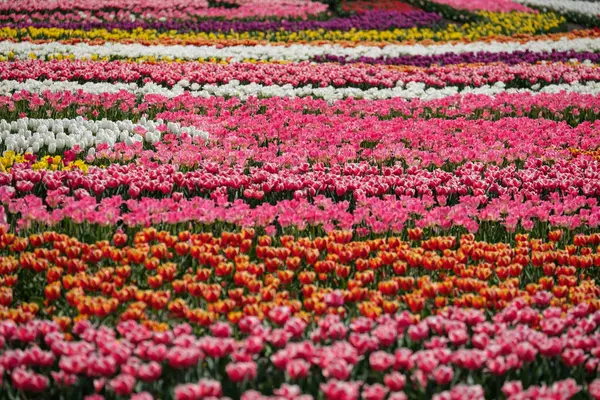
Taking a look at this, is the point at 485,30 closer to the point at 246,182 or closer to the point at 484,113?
the point at 484,113

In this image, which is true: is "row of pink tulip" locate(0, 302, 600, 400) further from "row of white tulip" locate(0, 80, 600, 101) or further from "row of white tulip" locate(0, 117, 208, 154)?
"row of white tulip" locate(0, 80, 600, 101)

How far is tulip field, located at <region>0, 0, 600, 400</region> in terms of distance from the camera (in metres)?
2.55

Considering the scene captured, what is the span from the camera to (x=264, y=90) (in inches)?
365

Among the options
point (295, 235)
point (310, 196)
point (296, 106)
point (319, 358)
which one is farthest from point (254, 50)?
point (319, 358)

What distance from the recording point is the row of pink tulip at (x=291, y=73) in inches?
379

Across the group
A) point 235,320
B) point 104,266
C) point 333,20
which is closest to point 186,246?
point 104,266

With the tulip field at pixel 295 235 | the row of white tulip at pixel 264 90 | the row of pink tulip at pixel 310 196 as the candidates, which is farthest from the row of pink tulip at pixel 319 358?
the row of white tulip at pixel 264 90

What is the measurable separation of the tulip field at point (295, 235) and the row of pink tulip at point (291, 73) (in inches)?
2.3

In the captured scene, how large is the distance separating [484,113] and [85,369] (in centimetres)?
660

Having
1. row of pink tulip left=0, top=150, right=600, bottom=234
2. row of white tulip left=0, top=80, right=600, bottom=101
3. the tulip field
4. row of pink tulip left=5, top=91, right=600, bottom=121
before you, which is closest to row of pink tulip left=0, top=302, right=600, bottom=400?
the tulip field

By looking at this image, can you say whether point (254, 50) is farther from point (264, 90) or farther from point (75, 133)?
point (75, 133)

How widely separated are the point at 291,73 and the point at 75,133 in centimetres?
501

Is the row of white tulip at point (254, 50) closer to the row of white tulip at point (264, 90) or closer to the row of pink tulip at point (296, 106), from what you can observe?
the row of white tulip at point (264, 90)

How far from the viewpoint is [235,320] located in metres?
2.84
